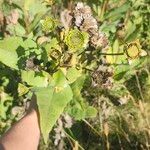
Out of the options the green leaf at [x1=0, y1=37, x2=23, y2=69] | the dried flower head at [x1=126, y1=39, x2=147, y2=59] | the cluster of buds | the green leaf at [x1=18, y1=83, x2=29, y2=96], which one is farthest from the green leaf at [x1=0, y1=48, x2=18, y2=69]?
the dried flower head at [x1=126, y1=39, x2=147, y2=59]

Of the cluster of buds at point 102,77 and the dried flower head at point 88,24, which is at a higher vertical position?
the dried flower head at point 88,24

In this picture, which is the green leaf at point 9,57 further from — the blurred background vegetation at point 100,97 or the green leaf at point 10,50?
the blurred background vegetation at point 100,97

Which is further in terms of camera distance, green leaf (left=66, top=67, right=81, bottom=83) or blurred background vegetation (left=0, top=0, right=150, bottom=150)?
blurred background vegetation (left=0, top=0, right=150, bottom=150)

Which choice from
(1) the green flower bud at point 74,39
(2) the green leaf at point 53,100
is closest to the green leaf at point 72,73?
(2) the green leaf at point 53,100

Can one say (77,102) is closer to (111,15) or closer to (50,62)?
(50,62)

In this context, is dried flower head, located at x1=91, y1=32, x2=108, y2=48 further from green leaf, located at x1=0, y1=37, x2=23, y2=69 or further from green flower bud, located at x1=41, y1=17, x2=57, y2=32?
green leaf, located at x1=0, y1=37, x2=23, y2=69

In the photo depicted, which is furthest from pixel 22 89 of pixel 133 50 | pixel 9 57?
pixel 133 50
